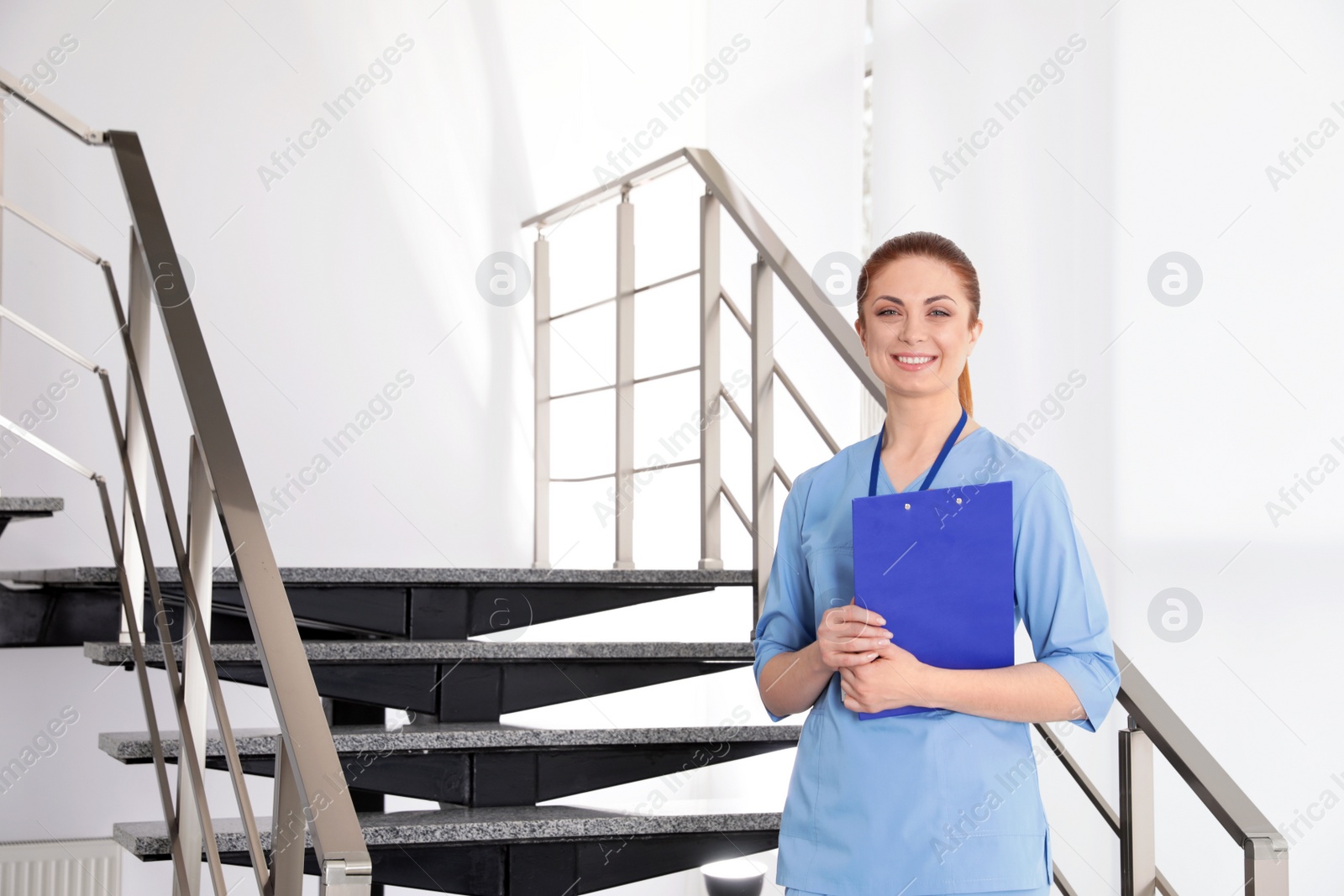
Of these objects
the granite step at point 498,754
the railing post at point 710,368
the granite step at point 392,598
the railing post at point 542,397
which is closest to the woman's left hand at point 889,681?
the granite step at point 498,754

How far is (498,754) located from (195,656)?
0.50m

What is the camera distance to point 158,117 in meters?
3.34

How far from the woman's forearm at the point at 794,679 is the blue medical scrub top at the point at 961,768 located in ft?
0.05

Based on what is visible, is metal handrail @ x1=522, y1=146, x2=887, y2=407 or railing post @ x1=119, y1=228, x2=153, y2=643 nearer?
railing post @ x1=119, y1=228, x2=153, y2=643

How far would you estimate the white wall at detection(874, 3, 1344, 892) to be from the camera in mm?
2082

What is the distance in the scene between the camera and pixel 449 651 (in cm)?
196

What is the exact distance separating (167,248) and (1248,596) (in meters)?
1.83

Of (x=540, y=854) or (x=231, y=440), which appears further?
(x=540, y=854)

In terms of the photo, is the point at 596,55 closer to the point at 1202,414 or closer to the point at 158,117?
the point at 158,117

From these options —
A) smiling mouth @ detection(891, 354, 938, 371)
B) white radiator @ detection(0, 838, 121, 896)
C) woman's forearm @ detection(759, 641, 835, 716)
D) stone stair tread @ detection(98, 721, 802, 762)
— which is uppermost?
smiling mouth @ detection(891, 354, 938, 371)

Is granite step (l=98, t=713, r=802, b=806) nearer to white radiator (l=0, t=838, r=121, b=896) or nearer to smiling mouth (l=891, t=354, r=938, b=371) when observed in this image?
smiling mouth (l=891, t=354, r=938, b=371)

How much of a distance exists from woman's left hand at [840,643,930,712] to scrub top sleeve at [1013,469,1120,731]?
0.12 metres

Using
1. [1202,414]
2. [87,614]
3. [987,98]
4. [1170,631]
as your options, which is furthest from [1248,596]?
[87,614]

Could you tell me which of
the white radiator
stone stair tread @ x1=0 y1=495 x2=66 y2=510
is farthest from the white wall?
the white radiator
